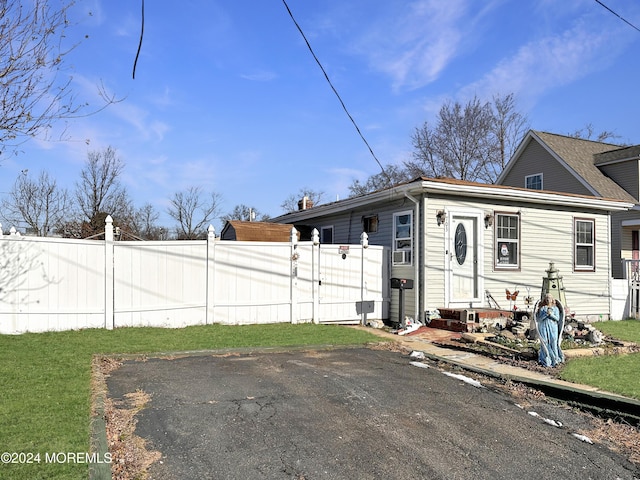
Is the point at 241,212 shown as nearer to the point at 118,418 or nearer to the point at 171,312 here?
the point at 171,312

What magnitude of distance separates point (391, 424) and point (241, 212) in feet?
153

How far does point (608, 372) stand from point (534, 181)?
58.2 ft

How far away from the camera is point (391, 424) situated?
15.6 feet

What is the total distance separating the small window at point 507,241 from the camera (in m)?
12.2

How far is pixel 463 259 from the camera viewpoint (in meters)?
11.8

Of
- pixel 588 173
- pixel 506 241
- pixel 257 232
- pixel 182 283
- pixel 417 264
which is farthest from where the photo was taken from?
pixel 588 173

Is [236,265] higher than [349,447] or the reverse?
higher

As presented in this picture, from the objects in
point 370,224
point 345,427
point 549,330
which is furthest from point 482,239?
point 345,427

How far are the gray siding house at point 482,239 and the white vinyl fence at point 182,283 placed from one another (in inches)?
39.1

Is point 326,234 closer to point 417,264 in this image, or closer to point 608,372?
point 417,264

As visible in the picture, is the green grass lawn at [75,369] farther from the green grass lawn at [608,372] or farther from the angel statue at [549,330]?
the angel statue at [549,330]

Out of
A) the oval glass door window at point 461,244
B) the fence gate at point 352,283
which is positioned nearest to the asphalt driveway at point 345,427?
the fence gate at point 352,283

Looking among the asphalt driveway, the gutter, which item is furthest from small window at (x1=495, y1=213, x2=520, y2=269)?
the asphalt driveway

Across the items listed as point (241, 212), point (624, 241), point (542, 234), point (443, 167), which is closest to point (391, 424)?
point (542, 234)
